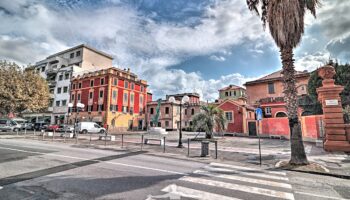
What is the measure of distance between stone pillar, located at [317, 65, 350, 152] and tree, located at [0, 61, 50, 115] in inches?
1445

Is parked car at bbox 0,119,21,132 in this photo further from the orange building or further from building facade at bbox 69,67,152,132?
the orange building

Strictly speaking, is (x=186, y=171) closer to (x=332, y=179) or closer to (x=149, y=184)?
(x=149, y=184)

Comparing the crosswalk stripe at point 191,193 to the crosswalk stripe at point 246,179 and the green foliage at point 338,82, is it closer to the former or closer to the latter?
the crosswalk stripe at point 246,179

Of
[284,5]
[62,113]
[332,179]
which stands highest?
[284,5]

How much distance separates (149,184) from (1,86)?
32.4m

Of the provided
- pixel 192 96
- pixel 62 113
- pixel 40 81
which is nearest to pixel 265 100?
pixel 192 96

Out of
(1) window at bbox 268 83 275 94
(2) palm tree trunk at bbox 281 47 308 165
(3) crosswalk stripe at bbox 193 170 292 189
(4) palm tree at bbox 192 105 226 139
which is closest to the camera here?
(3) crosswalk stripe at bbox 193 170 292 189

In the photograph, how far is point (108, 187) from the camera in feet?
18.0

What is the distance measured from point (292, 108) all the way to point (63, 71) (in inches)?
2067

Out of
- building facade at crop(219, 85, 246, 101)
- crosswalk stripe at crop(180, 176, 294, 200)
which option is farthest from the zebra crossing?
building facade at crop(219, 85, 246, 101)

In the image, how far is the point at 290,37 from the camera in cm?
924

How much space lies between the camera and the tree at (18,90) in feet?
92.0

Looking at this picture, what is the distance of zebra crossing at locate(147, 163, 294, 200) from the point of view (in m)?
5.01

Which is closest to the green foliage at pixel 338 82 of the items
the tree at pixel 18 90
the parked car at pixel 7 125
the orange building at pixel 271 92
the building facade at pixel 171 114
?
the orange building at pixel 271 92
